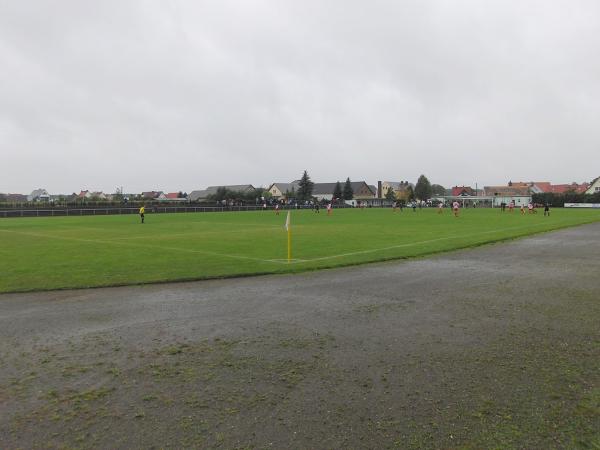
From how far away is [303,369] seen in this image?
16.0ft

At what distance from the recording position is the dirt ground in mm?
3578

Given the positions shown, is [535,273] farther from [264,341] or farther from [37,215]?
[37,215]

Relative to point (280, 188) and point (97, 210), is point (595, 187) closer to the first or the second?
point (280, 188)

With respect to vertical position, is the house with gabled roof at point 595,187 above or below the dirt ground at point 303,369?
above

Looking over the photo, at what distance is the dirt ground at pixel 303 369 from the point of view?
358 centimetres

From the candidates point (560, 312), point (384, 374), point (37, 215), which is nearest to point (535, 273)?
point (560, 312)

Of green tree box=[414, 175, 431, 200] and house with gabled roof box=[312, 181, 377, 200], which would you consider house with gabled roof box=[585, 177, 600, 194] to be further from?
house with gabled roof box=[312, 181, 377, 200]

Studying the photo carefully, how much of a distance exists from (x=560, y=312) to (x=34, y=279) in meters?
11.3

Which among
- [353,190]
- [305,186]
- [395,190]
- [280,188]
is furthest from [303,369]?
[395,190]

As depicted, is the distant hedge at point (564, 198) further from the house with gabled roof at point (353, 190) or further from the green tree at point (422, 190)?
the house with gabled roof at point (353, 190)

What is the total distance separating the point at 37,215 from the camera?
5809cm

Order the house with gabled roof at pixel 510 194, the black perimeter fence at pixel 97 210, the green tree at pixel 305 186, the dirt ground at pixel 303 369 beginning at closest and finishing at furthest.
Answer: the dirt ground at pixel 303 369 → the black perimeter fence at pixel 97 210 → the house with gabled roof at pixel 510 194 → the green tree at pixel 305 186

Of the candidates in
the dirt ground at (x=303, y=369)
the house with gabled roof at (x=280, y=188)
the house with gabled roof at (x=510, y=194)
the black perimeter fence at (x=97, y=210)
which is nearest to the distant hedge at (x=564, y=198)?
the house with gabled roof at (x=510, y=194)

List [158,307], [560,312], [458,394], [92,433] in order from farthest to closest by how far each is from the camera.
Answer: [158,307]
[560,312]
[458,394]
[92,433]
